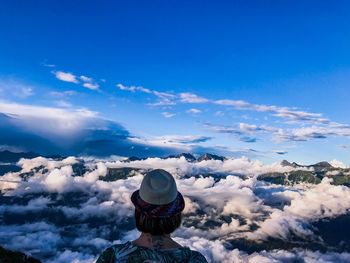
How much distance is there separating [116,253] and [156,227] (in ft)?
2.24

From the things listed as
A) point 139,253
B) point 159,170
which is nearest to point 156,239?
point 139,253

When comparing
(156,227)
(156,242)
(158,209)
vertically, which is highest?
(158,209)

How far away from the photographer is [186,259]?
261 inches

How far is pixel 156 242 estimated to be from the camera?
6.66 metres

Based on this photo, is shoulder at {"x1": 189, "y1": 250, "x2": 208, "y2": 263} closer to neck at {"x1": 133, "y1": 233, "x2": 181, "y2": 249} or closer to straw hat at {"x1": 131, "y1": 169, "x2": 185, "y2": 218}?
neck at {"x1": 133, "y1": 233, "x2": 181, "y2": 249}

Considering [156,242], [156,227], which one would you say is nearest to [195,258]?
[156,242]

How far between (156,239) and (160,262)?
1.20 ft

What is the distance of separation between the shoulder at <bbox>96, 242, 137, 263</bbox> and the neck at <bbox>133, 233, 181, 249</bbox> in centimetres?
19

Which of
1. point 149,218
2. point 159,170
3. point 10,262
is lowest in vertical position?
point 10,262

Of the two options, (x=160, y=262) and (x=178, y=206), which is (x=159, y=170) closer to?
(x=178, y=206)

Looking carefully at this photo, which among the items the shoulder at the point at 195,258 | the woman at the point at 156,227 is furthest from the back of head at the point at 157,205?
the shoulder at the point at 195,258

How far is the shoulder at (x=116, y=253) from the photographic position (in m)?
6.47

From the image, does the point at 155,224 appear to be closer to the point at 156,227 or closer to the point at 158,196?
the point at 156,227

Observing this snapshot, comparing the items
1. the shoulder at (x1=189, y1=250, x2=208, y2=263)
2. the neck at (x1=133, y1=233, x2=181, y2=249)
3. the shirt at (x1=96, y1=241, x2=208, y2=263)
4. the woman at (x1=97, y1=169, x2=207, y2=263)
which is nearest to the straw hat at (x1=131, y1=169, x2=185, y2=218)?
the woman at (x1=97, y1=169, x2=207, y2=263)
